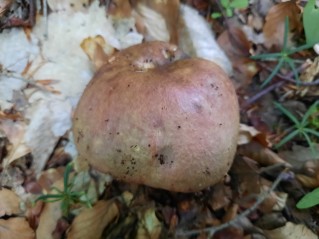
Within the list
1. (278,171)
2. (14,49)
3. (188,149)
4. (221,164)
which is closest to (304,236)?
(278,171)

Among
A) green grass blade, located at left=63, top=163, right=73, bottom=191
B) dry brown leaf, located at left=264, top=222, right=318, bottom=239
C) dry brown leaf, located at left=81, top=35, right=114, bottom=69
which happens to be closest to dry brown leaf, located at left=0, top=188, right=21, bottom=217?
green grass blade, located at left=63, top=163, right=73, bottom=191

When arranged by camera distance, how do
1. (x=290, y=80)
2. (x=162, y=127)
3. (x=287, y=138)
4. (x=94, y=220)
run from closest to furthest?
(x=162, y=127) < (x=94, y=220) < (x=287, y=138) < (x=290, y=80)

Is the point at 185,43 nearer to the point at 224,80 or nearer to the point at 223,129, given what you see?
the point at 224,80

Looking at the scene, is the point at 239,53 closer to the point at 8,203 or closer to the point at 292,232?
the point at 292,232

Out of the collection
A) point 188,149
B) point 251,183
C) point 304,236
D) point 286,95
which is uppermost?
point 188,149

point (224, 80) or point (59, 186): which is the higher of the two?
point (224, 80)

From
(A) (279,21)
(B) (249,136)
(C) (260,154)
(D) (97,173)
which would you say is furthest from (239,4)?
(D) (97,173)
